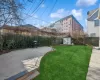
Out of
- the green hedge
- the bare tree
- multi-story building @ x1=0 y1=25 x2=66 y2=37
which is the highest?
the bare tree

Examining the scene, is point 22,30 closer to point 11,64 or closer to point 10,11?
point 11,64

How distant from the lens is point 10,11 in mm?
Answer: 9039

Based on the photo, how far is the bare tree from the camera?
8147 mm

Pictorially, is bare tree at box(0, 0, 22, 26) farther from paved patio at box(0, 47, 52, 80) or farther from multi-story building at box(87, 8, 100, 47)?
multi-story building at box(87, 8, 100, 47)

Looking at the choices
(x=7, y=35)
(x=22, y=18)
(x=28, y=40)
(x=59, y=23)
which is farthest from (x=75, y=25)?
(x=22, y=18)

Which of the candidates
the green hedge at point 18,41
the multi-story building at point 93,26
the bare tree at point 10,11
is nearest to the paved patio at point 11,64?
the bare tree at point 10,11

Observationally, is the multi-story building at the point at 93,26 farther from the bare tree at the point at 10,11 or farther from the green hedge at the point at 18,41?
the bare tree at the point at 10,11

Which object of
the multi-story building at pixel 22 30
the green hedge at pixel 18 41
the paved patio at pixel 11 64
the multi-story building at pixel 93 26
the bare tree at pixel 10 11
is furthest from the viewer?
the multi-story building at pixel 93 26

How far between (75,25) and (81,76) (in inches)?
1762

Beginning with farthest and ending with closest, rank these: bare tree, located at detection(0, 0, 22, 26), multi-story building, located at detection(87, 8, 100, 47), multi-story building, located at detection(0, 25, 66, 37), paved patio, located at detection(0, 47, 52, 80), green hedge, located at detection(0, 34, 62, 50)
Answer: multi-story building, located at detection(87, 8, 100, 47)
green hedge, located at detection(0, 34, 62, 50)
multi-story building, located at detection(0, 25, 66, 37)
bare tree, located at detection(0, 0, 22, 26)
paved patio, located at detection(0, 47, 52, 80)

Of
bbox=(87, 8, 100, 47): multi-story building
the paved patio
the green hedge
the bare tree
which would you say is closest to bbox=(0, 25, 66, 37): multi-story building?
the green hedge

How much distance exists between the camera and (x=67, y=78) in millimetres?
7910

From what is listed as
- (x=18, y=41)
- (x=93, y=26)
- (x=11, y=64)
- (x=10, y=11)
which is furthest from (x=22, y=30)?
(x=93, y=26)

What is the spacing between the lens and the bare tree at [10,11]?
26.7 ft
